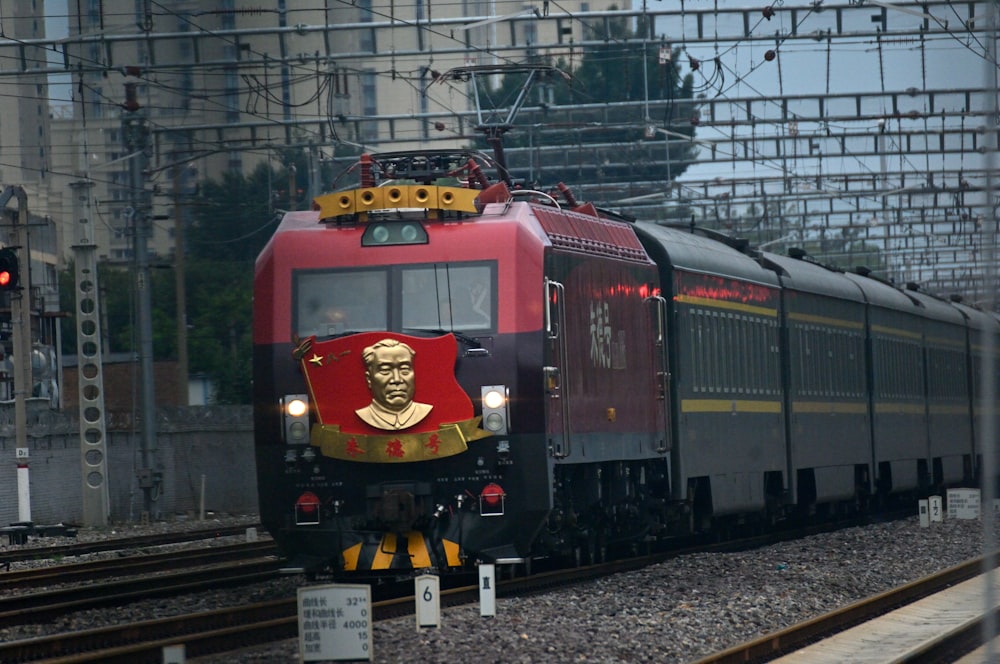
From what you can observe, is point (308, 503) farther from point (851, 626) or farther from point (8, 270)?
point (851, 626)

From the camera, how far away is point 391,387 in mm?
13883

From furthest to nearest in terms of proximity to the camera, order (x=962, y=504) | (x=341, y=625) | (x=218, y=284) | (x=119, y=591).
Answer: (x=218, y=284) < (x=962, y=504) < (x=119, y=591) < (x=341, y=625)

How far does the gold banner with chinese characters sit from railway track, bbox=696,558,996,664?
301 centimetres

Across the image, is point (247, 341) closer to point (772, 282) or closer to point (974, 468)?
point (974, 468)

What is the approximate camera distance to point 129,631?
1258 centimetres

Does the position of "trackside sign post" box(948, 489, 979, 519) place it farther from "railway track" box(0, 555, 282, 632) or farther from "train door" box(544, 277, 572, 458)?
"train door" box(544, 277, 572, 458)

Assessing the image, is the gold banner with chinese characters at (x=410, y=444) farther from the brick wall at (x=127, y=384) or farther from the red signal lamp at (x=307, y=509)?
the brick wall at (x=127, y=384)

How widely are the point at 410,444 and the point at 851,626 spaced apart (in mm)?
3987

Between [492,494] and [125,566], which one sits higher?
[492,494]

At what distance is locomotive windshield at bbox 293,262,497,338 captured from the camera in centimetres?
1429

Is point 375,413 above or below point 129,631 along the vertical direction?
above

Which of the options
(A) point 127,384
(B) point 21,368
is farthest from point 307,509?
(A) point 127,384

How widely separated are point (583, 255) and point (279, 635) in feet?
16.2

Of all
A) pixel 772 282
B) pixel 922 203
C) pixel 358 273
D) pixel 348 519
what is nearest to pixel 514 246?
pixel 358 273
